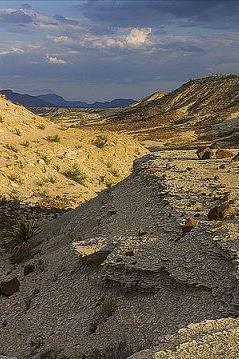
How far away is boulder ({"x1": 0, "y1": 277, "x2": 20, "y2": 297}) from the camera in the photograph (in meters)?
10.1

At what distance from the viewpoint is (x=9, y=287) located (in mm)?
10195

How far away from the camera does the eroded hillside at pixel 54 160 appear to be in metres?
18.7

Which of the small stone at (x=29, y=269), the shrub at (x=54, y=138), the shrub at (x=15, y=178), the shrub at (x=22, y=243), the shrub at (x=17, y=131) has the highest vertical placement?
the shrub at (x=17, y=131)

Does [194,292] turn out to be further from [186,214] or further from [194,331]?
[186,214]

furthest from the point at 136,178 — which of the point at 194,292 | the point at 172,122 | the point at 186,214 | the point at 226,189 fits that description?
the point at 172,122

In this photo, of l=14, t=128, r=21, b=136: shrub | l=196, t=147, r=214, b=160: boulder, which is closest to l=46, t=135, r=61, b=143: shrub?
l=14, t=128, r=21, b=136: shrub

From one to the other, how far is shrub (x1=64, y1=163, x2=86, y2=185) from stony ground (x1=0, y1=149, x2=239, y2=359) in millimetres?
9150

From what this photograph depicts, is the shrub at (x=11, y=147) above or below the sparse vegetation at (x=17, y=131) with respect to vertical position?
below

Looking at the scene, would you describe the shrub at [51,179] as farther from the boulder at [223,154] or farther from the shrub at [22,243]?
the boulder at [223,154]

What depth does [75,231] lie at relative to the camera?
12031mm

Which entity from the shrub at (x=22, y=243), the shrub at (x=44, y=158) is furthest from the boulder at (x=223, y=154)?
the shrub at (x=44, y=158)

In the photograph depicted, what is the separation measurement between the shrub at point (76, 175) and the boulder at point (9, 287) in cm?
1061

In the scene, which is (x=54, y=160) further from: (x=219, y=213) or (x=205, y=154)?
(x=219, y=213)

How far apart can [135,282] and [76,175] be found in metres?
13.2
